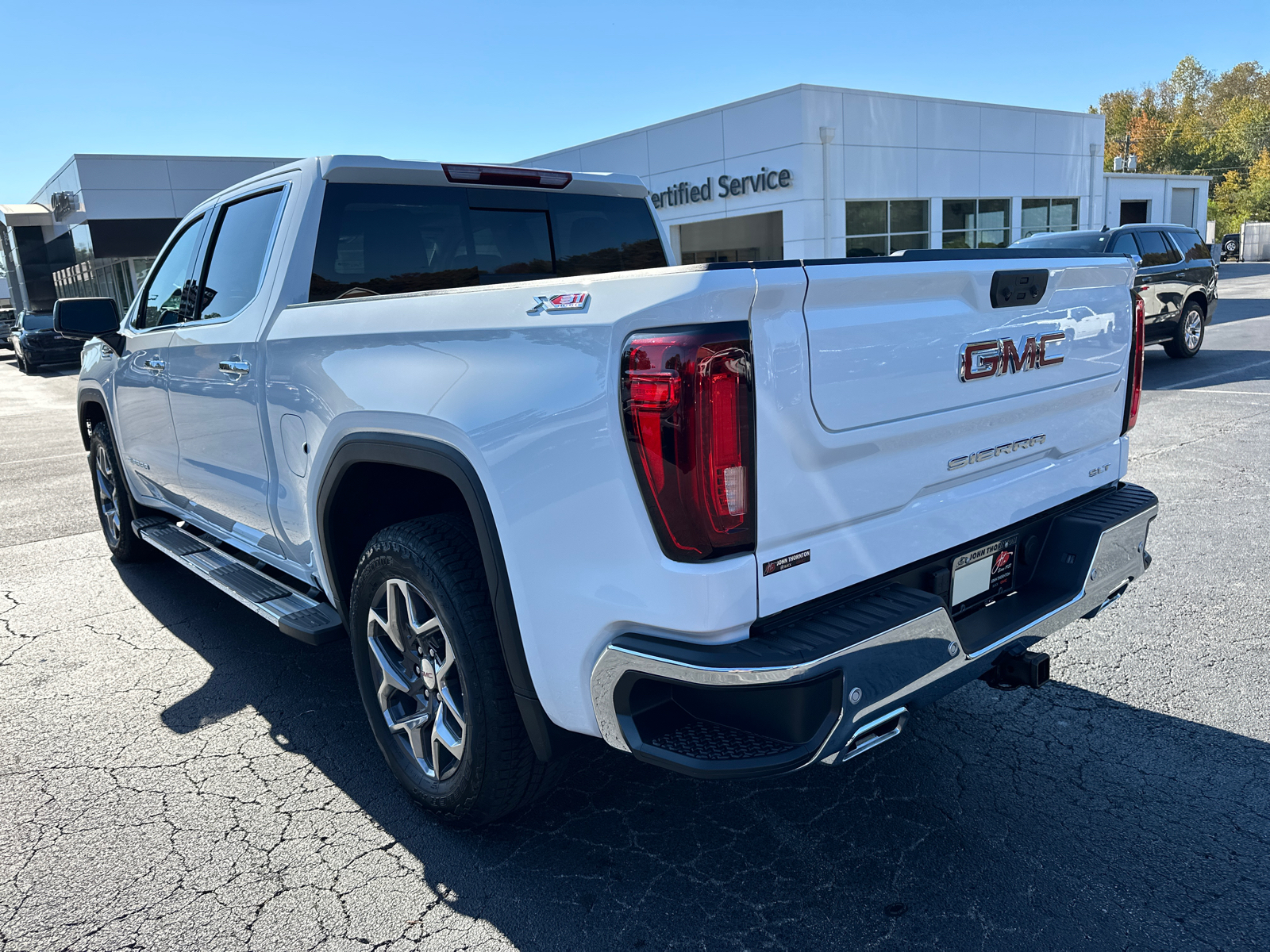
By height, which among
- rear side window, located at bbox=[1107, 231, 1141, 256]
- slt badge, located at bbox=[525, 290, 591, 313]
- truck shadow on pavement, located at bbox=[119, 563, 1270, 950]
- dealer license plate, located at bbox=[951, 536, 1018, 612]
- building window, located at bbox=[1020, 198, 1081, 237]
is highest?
building window, located at bbox=[1020, 198, 1081, 237]

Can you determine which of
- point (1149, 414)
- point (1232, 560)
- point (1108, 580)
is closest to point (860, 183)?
point (1149, 414)

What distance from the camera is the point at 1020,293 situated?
8.52ft

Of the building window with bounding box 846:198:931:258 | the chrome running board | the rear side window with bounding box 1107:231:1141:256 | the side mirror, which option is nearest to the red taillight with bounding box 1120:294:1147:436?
the chrome running board

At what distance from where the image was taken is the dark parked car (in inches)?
1013

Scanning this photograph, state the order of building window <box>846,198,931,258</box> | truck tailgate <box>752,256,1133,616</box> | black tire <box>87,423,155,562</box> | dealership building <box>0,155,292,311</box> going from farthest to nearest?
dealership building <box>0,155,292,311</box>
building window <box>846,198,931,258</box>
black tire <box>87,423,155,562</box>
truck tailgate <box>752,256,1133,616</box>

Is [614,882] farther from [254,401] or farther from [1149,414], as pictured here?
[1149,414]

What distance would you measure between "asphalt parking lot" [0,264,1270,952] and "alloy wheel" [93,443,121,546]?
152 centimetres

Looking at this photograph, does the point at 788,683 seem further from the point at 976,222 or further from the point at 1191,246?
the point at 976,222

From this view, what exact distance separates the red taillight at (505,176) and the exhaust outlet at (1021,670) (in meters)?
2.67

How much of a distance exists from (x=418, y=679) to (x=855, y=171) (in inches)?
999

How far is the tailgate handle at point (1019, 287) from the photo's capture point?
8.27ft

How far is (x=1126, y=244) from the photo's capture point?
12.3 meters

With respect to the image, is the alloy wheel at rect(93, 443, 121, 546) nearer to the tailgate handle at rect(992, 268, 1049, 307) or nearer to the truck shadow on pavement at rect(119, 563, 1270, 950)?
the truck shadow on pavement at rect(119, 563, 1270, 950)

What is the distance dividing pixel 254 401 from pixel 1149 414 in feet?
29.0
